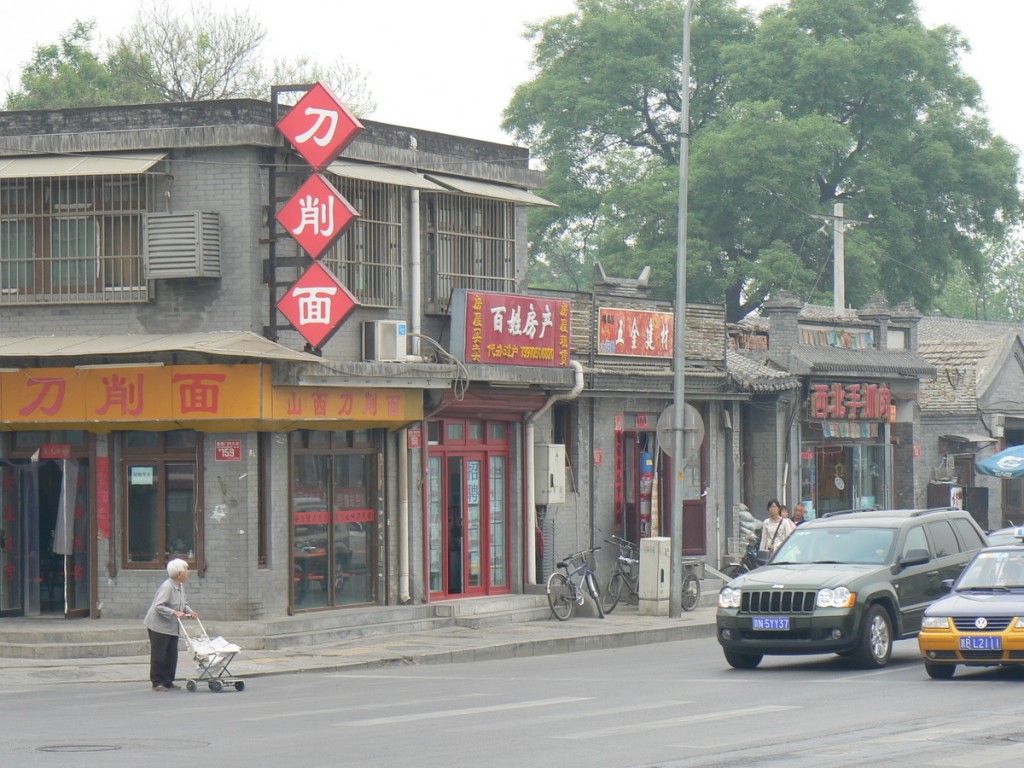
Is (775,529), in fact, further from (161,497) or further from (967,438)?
(967,438)

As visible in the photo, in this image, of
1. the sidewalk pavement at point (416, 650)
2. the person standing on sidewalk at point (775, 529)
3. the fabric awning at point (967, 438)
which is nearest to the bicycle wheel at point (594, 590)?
the sidewalk pavement at point (416, 650)

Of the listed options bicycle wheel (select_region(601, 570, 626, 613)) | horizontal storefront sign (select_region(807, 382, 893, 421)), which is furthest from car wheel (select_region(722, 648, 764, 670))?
horizontal storefront sign (select_region(807, 382, 893, 421))

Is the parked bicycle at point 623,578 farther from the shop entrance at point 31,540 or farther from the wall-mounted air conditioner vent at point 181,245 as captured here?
the wall-mounted air conditioner vent at point 181,245

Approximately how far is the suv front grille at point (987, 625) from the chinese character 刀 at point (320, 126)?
1025 centimetres

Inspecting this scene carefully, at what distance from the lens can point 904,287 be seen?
56438mm

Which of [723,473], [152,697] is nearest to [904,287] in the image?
[723,473]

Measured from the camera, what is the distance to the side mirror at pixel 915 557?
1984 centimetres

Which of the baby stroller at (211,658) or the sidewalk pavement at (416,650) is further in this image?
the sidewalk pavement at (416,650)

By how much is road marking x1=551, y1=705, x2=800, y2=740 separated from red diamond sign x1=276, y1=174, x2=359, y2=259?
938 cm

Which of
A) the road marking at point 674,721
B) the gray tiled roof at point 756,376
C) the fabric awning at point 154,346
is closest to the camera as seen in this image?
the road marking at point 674,721

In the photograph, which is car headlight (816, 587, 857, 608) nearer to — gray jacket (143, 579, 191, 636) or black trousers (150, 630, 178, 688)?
gray jacket (143, 579, 191, 636)

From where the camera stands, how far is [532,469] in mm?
27719

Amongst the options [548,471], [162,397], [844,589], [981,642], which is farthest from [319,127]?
[981,642]

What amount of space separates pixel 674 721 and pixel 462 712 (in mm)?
2070
